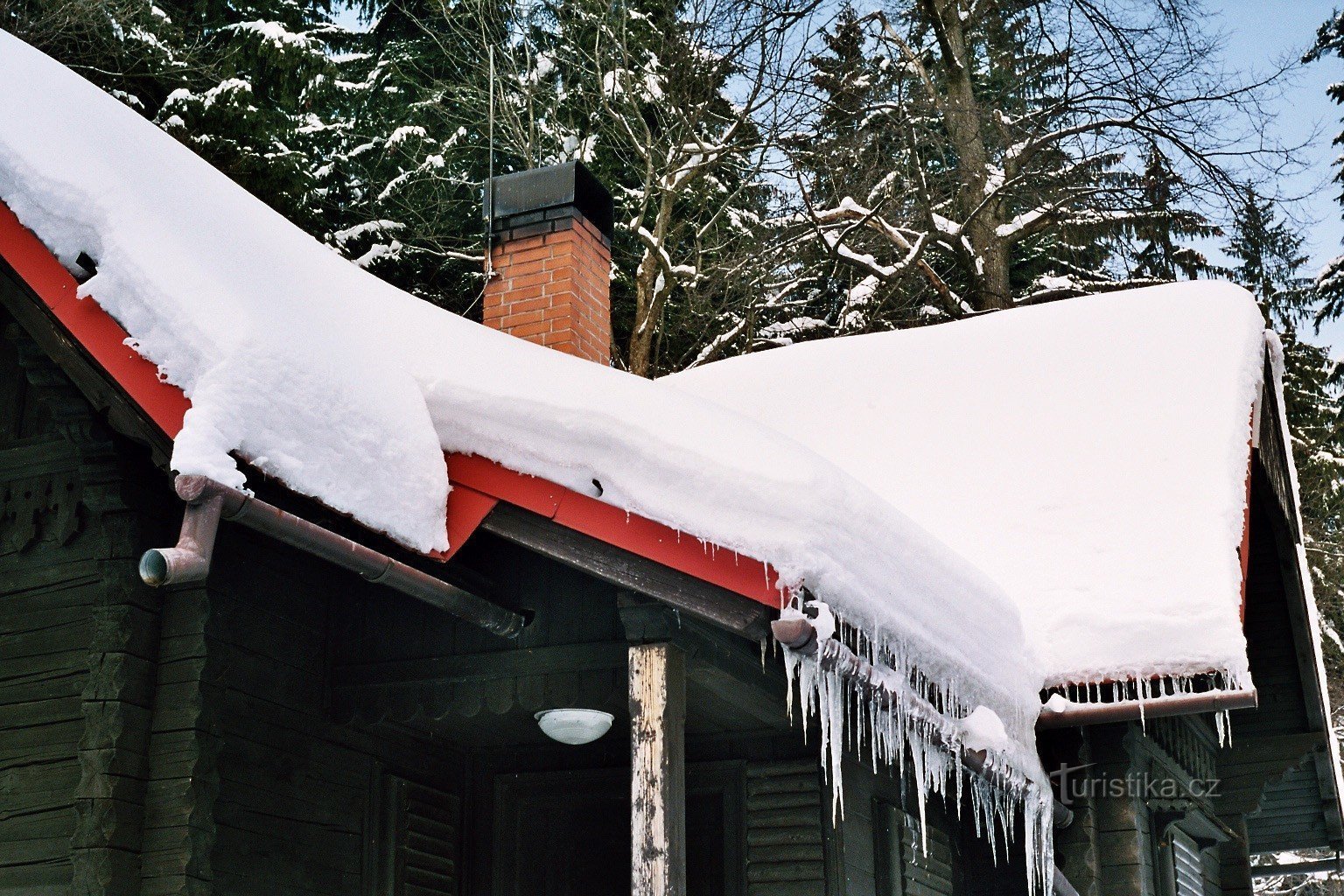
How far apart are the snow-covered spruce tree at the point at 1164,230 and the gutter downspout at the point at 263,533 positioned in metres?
15.5

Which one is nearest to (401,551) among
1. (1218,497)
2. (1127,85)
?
(1218,497)

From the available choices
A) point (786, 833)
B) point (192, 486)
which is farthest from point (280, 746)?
point (786, 833)

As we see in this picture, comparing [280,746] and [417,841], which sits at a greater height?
[280,746]

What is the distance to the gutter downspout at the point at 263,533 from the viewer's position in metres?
3.62

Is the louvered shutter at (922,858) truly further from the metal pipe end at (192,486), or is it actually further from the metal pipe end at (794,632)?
the metal pipe end at (192,486)

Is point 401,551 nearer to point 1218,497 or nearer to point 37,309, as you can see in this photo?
point 37,309

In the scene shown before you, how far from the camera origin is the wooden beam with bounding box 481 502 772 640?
446 centimetres

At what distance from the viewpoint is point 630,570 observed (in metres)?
4.59

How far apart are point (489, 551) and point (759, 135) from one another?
12731 millimetres

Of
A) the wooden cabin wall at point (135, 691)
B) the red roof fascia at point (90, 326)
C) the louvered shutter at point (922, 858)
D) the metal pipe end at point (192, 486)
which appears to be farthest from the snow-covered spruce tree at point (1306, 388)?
the metal pipe end at point (192, 486)

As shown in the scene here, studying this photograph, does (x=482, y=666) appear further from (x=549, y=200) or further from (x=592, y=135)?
(x=592, y=135)

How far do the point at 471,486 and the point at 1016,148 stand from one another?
597 inches

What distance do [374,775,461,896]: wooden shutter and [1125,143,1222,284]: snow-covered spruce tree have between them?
14.5m

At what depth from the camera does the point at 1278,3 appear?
150 metres
